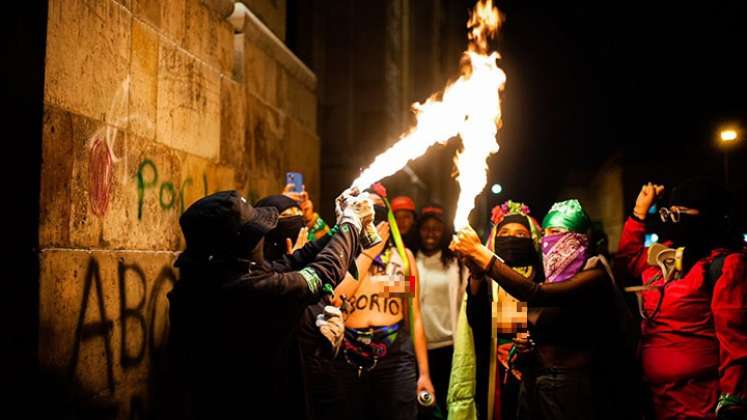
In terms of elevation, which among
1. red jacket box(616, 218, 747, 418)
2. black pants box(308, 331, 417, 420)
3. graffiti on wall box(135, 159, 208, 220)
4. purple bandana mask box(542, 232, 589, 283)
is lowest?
black pants box(308, 331, 417, 420)

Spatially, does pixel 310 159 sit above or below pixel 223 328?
above

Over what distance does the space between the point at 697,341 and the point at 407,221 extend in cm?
343

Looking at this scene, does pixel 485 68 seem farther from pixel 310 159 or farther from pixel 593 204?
pixel 593 204

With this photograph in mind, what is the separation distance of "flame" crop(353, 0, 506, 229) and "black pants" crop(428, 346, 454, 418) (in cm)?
241

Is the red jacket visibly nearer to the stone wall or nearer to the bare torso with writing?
the bare torso with writing

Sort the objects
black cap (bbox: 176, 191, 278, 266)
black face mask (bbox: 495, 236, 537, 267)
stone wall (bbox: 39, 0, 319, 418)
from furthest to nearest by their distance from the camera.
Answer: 1. black face mask (bbox: 495, 236, 537, 267)
2. stone wall (bbox: 39, 0, 319, 418)
3. black cap (bbox: 176, 191, 278, 266)

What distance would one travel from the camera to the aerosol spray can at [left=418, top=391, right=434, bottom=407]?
5.00 meters

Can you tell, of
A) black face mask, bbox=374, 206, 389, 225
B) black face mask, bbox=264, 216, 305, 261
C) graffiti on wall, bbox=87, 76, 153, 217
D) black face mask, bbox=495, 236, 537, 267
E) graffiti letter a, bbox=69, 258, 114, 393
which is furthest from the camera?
black face mask, bbox=374, 206, 389, 225

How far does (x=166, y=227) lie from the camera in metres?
4.45

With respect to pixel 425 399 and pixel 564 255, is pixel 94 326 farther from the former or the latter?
pixel 564 255

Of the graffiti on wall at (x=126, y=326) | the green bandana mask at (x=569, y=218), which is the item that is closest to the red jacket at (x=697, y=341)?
the green bandana mask at (x=569, y=218)

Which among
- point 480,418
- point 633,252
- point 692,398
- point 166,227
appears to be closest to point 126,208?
point 166,227

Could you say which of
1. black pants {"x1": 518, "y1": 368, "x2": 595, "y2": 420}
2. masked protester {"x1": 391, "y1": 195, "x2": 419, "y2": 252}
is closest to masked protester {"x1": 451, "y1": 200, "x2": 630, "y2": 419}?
black pants {"x1": 518, "y1": 368, "x2": 595, "y2": 420}

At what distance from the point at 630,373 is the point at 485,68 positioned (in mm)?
2507
